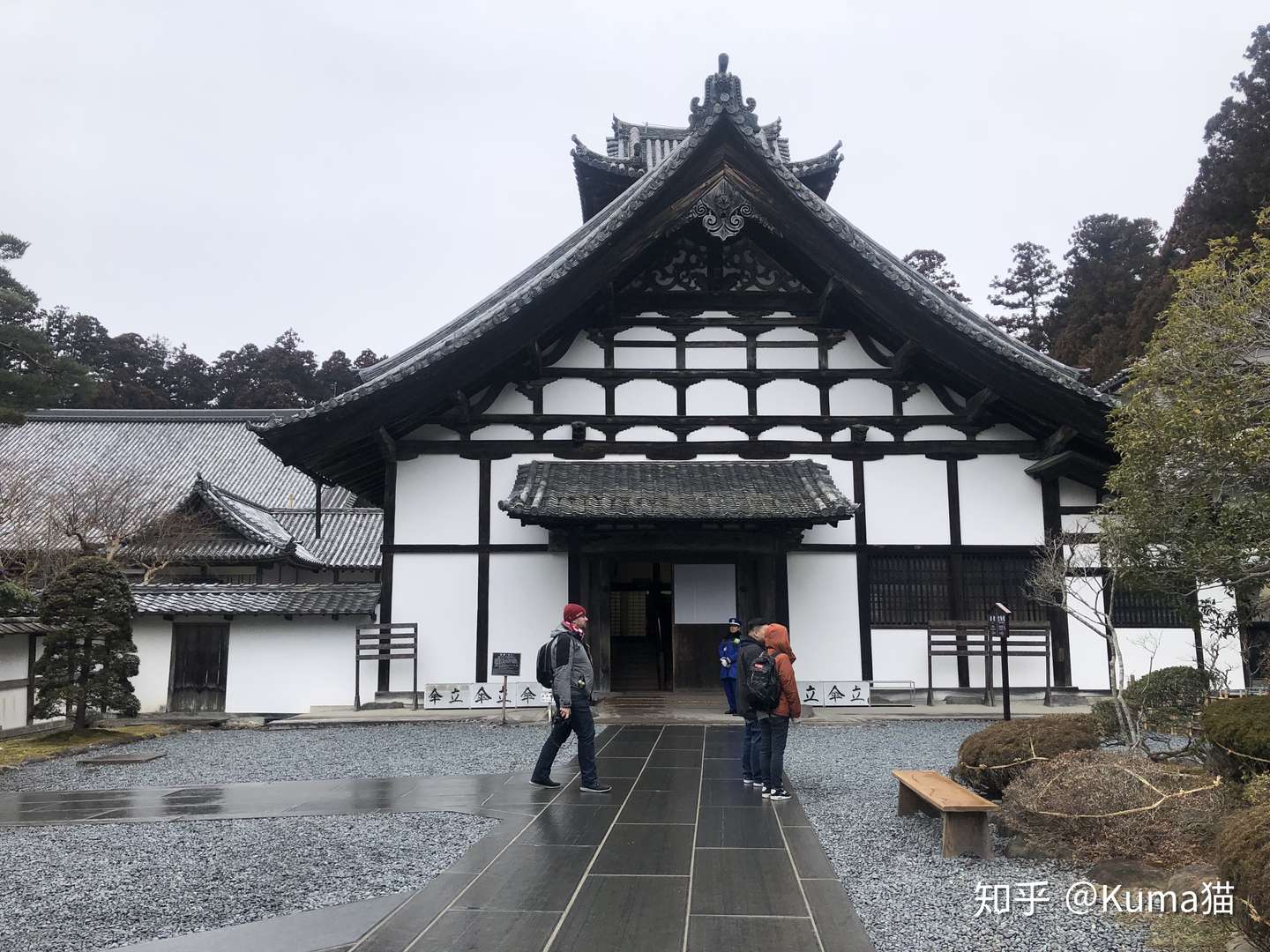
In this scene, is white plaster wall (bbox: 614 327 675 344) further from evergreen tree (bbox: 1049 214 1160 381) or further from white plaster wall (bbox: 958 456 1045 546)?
evergreen tree (bbox: 1049 214 1160 381)

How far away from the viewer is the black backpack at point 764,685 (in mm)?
6582

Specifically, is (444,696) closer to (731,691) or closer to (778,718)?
(731,691)

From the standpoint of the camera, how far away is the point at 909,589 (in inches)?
520

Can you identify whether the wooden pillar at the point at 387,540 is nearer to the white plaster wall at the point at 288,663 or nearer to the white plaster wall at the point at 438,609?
the white plaster wall at the point at 438,609

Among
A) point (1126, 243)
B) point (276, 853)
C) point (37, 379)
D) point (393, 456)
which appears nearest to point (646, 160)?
point (393, 456)

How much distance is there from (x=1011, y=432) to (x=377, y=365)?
429 inches

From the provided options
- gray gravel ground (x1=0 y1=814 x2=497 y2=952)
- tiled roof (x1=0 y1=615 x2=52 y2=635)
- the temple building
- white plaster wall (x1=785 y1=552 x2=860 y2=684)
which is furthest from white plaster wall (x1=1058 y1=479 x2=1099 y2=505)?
tiled roof (x1=0 y1=615 x2=52 y2=635)

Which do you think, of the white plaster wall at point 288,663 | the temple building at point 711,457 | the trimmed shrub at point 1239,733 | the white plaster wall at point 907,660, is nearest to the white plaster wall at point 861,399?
the temple building at point 711,457

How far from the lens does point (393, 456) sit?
13.3 meters

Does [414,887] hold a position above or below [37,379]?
below

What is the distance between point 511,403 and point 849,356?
5468 millimetres

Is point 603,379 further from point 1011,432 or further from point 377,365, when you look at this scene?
point 1011,432

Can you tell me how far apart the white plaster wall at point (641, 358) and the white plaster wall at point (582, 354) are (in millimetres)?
282

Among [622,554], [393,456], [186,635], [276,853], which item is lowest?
[276,853]
